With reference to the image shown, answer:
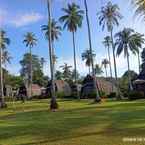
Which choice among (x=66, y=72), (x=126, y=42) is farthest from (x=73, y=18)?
(x=66, y=72)

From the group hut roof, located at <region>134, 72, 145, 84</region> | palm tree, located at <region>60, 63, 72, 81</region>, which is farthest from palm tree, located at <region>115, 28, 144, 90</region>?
palm tree, located at <region>60, 63, 72, 81</region>

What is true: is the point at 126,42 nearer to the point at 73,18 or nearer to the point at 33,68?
the point at 73,18

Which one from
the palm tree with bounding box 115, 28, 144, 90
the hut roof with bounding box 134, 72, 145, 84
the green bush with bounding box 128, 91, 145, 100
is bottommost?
the green bush with bounding box 128, 91, 145, 100

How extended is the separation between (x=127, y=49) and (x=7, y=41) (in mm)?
26270

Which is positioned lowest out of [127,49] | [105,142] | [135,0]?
[105,142]

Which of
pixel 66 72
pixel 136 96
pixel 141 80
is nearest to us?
pixel 136 96

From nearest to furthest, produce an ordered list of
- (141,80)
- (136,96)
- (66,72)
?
(136,96)
(141,80)
(66,72)

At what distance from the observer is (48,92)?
104 metres

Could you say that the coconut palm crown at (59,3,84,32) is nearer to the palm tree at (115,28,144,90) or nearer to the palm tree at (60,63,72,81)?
the palm tree at (115,28,144,90)

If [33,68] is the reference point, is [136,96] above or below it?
below

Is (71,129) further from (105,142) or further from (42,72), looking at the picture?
(42,72)

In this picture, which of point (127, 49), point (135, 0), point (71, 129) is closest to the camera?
point (135, 0)

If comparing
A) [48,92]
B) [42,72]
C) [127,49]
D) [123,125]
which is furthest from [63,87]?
[123,125]

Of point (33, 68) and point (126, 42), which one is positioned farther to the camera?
point (33, 68)
